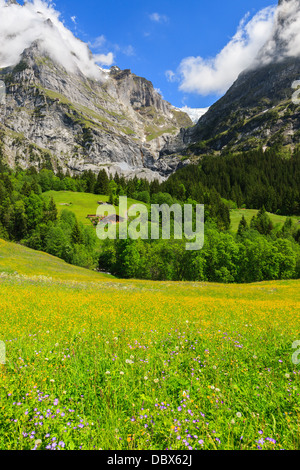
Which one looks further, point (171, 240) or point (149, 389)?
point (171, 240)

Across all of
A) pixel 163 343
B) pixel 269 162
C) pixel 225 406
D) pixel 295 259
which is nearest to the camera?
pixel 225 406

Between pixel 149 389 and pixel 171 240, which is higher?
pixel 171 240

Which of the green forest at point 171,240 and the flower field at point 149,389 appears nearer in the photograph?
the flower field at point 149,389

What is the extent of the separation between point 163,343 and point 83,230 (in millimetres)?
82333

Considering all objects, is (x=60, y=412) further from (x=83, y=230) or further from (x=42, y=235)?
(x=42, y=235)

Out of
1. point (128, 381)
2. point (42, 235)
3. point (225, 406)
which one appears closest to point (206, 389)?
point (225, 406)

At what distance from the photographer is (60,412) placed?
3895 millimetres

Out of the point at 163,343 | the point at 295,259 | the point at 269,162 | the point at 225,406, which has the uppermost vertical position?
the point at 269,162

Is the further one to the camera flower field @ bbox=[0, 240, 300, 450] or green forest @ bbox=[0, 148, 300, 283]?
green forest @ bbox=[0, 148, 300, 283]
